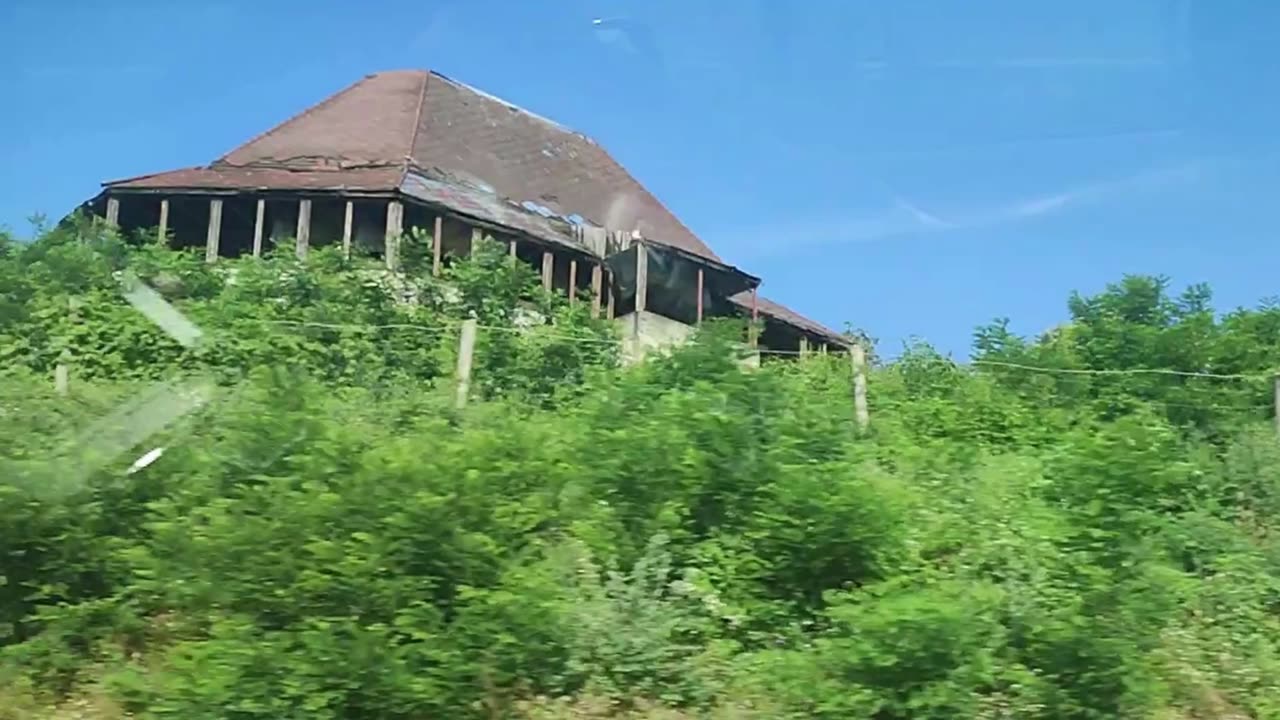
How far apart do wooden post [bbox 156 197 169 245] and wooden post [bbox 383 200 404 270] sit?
3944 millimetres

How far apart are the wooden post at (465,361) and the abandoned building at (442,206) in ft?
36.2

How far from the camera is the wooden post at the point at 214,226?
27.9 m

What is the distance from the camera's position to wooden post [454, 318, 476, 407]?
13.6 m

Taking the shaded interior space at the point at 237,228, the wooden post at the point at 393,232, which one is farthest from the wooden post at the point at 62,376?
the shaded interior space at the point at 237,228

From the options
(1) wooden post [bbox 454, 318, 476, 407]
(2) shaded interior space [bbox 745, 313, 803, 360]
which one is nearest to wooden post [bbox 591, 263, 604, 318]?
(2) shaded interior space [bbox 745, 313, 803, 360]

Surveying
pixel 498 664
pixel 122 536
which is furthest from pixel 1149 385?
pixel 122 536

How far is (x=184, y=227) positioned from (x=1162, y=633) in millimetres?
25326

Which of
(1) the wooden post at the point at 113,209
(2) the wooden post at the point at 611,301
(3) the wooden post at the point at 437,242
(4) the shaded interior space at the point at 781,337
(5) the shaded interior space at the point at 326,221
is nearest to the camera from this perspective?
(3) the wooden post at the point at 437,242

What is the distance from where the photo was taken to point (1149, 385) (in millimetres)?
15781

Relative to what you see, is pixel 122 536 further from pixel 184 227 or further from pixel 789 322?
pixel 789 322

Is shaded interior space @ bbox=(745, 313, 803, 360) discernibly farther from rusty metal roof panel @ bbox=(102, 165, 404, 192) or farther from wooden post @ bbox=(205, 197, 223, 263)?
wooden post @ bbox=(205, 197, 223, 263)

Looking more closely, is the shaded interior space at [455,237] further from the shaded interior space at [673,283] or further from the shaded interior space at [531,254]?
the shaded interior space at [673,283]

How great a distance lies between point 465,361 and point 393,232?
13.1 m

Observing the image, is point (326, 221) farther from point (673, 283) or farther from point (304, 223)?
point (673, 283)
